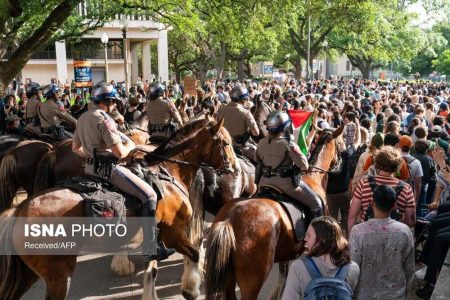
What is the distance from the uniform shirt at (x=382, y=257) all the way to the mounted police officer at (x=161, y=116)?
22.4 ft

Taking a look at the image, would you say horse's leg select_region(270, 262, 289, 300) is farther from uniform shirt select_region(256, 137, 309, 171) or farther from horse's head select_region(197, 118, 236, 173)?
horse's head select_region(197, 118, 236, 173)

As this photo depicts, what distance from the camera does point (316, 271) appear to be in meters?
3.46

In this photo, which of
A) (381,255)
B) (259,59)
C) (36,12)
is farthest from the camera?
(259,59)

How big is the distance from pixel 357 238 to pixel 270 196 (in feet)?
6.34

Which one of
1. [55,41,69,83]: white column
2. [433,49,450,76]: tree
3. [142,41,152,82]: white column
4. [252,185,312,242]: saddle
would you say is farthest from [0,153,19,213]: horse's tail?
[433,49,450,76]: tree

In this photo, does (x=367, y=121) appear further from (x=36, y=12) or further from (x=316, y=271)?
(x=36, y=12)

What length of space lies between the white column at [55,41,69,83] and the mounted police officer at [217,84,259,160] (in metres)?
37.0

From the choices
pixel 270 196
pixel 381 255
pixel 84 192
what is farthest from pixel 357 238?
pixel 84 192

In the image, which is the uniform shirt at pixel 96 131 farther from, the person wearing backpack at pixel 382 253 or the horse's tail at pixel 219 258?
the person wearing backpack at pixel 382 253

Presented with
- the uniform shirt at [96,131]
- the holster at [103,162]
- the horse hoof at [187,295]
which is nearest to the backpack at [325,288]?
the uniform shirt at [96,131]

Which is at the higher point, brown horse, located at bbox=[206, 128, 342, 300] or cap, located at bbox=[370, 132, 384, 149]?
cap, located at bbox=[370, 132, 384, 149]

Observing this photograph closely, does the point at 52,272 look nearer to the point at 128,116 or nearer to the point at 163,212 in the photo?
the point at 163,212

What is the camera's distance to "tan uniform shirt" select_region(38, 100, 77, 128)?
10720 millimetres

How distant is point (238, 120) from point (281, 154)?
132 inches
